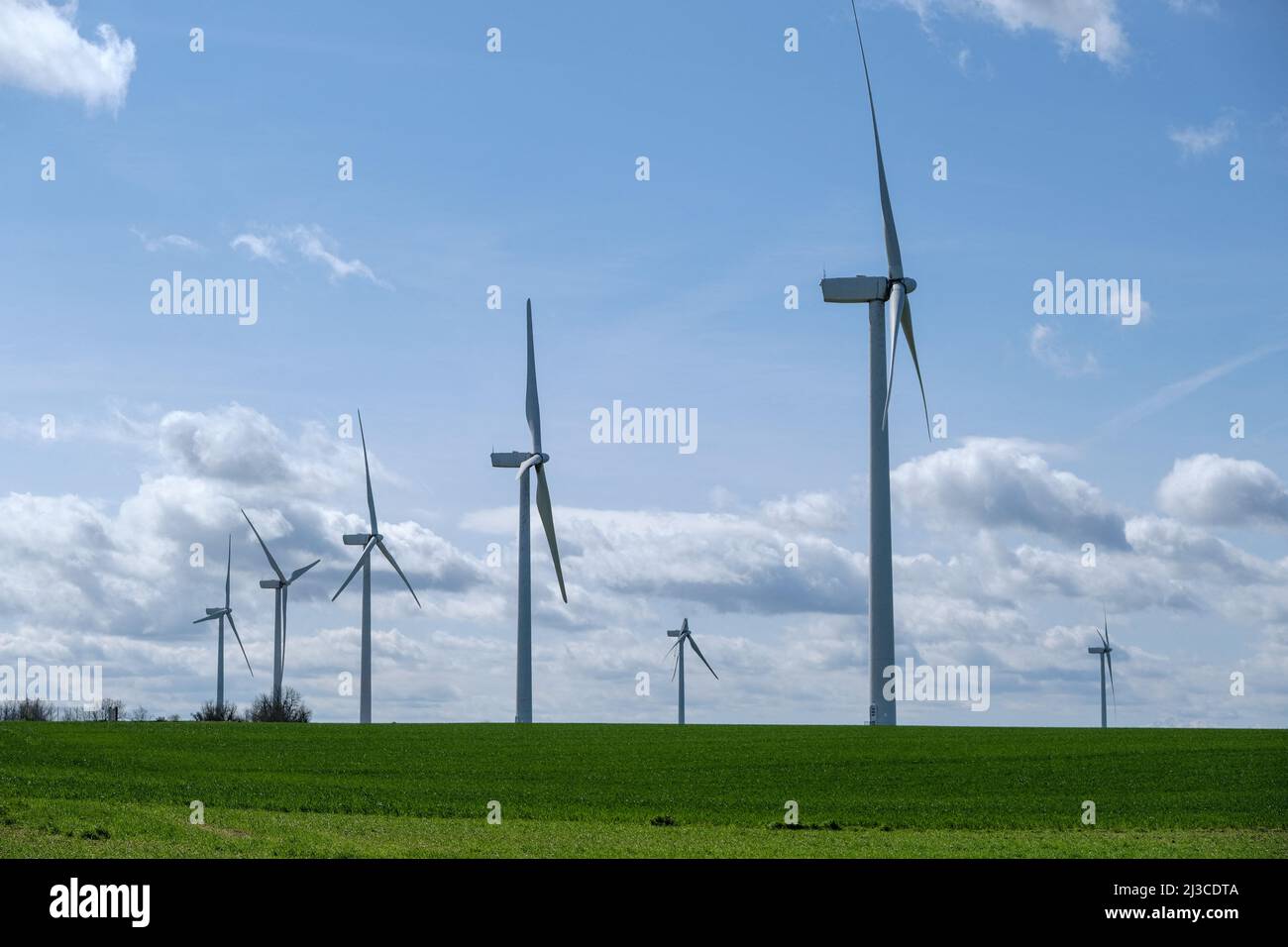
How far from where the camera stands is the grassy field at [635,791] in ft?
124

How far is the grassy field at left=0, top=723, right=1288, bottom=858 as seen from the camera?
3775cm

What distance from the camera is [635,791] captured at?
175 feet

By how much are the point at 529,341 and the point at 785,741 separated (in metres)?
38.3

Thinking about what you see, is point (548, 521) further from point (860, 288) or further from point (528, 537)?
point (860, 288)

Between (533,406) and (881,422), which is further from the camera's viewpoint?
(533,406)

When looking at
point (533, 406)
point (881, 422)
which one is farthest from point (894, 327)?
point (533, 406)

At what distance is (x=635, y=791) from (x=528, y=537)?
4671cm

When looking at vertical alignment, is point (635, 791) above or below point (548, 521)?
below

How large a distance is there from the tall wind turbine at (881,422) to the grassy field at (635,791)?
3.80 meters

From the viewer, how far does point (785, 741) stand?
72.6 m

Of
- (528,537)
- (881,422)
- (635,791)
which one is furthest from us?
(528,537)

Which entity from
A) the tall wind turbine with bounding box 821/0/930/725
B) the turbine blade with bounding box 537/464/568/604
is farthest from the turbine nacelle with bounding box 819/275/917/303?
the turbine blade with bounding box 537/464/568/604

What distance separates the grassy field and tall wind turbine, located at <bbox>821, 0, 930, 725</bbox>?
3800 mm
